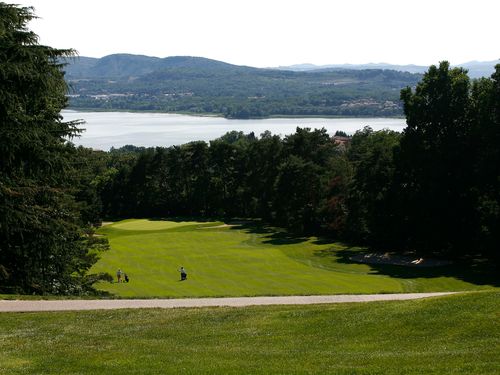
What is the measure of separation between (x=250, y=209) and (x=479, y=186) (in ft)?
139

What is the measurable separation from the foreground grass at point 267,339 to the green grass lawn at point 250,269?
12821 mm

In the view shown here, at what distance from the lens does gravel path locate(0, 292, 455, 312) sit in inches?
736

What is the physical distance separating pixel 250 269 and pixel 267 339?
24948 millimetres

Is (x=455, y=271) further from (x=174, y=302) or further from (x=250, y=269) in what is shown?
(x=174, y=302)

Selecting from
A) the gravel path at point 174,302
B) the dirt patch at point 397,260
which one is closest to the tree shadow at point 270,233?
the dirt patch at point 397,260

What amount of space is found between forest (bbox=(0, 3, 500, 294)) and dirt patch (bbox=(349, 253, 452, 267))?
1.68m

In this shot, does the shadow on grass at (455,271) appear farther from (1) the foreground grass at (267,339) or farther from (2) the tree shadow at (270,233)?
(1) the foreground grass at (267,339)

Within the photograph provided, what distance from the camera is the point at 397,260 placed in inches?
1651

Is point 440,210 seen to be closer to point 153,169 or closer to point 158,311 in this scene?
point 158,311

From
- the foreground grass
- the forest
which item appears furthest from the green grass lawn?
the foreground grass

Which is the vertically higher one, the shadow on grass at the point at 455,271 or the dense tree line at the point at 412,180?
the dense tree line at the point at 412,180

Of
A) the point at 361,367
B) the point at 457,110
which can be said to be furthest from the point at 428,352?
the point at 457,110

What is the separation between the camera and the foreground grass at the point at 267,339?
11.5 metres

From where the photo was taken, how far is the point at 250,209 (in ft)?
256
